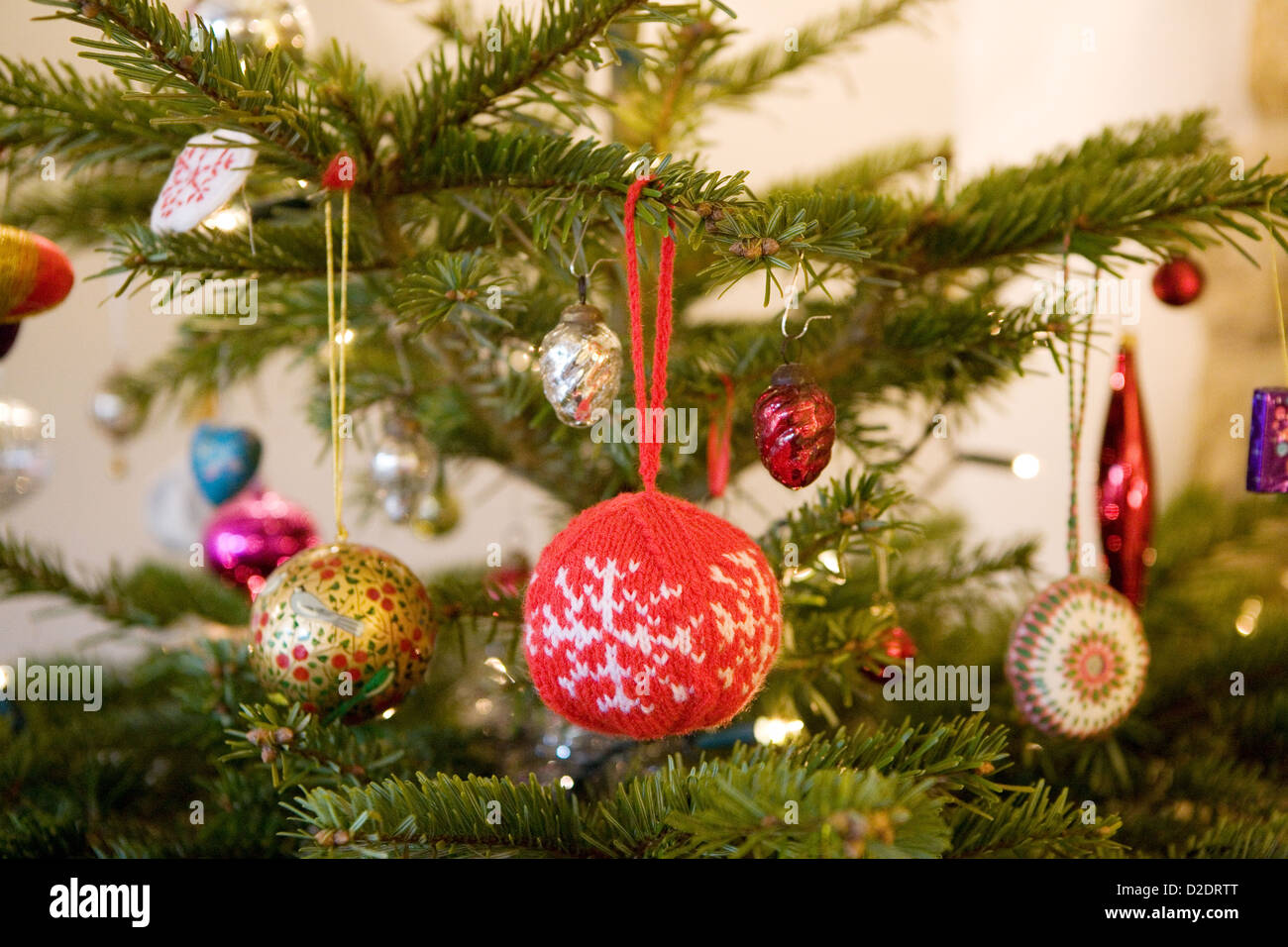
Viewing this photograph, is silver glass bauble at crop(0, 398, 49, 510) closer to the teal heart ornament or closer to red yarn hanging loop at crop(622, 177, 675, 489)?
the teal heart ornament

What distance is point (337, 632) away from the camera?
0.44 meters

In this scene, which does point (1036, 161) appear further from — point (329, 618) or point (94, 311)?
point (94, 311)

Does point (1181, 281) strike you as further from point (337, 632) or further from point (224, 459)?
point (224, 459)

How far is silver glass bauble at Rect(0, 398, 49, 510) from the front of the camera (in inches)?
31.9

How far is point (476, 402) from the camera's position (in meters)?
0.58

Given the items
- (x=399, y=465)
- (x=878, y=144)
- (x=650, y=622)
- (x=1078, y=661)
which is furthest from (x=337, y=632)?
(x=878, y=144)

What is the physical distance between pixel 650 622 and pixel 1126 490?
38cm

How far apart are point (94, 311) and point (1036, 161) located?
1260 millimetres

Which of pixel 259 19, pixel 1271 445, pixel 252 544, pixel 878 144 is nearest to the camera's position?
pixel 1271 445

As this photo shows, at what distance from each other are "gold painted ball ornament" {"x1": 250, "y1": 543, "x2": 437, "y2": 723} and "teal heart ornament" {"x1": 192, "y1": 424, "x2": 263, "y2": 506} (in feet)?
1.36

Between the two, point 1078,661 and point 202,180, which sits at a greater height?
point 202,180

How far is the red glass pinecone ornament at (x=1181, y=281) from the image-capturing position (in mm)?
600
